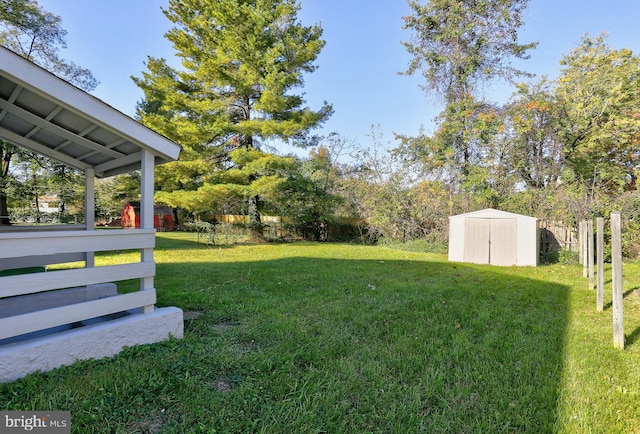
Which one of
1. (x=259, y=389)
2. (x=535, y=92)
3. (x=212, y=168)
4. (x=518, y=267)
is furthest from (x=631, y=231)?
(x=212, y=168)

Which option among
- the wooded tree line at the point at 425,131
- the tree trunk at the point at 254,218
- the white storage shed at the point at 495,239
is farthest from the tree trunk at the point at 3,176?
the white storage shed at the point at 495,239

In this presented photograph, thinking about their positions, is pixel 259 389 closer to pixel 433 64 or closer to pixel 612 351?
pixel 612 351

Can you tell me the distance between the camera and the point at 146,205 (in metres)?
3.24

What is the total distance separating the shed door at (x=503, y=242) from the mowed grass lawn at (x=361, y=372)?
15.9ft

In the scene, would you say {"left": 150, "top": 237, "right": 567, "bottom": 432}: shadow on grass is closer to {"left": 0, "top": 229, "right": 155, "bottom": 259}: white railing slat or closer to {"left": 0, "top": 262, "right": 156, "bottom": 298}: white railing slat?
{"left": 0, "top": 262, "right": 156, "bottom": 298}: white railing slat

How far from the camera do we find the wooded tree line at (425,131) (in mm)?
12297

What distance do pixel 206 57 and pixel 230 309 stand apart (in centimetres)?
1191

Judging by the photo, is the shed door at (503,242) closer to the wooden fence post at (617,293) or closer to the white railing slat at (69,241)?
the wooden fence post at (617,293)

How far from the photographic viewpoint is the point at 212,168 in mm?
13539

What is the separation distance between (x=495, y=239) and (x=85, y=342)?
1083 centimetres

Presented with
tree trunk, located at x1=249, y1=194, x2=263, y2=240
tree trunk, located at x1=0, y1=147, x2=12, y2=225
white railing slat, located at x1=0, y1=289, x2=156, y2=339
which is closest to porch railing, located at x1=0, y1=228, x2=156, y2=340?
white railing slat, located at x1=0, y1=289, x2=156, y2=339

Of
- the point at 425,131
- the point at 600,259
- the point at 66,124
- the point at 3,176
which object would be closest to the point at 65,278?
the point at 66,124

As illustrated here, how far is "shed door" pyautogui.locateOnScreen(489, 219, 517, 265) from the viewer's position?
32.8 ft

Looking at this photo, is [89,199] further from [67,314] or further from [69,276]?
[67,314]
